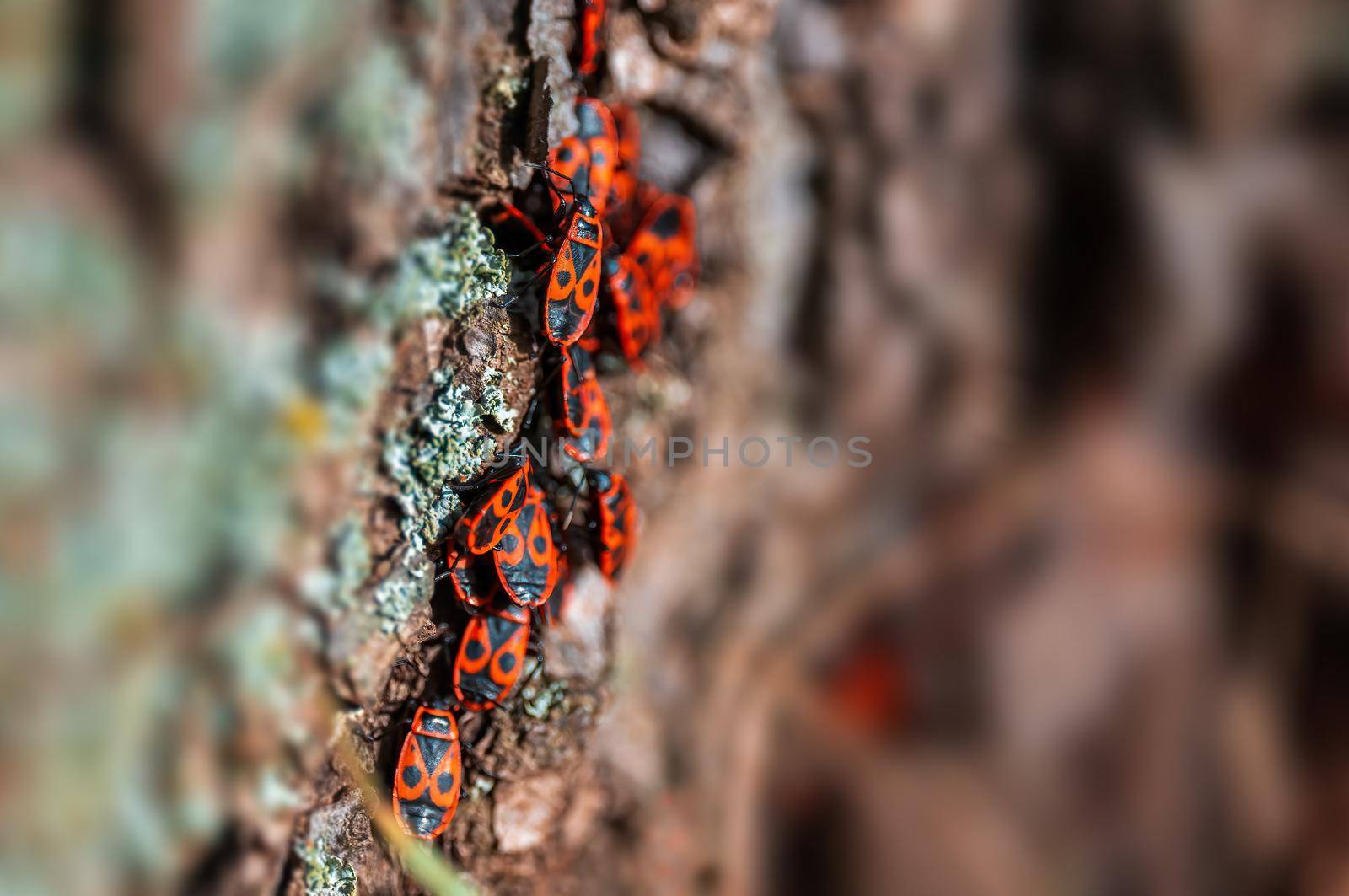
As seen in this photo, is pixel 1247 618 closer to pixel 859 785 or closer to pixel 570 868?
pixel 859 785

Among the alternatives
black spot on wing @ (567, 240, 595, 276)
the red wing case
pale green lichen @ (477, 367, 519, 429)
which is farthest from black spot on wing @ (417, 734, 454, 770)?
black spot on wing @ (567, 240, 595, 276)

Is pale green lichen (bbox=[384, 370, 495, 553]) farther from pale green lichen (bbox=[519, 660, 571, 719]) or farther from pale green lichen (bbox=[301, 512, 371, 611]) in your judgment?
pale green lichen (bbox=[519, 660, 571, 719])

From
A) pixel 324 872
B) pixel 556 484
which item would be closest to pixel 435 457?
pixel 556 484

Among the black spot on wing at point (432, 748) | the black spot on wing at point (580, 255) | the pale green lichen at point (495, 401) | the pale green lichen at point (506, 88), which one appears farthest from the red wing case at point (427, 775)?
the pale green lichen at point (506, 88)

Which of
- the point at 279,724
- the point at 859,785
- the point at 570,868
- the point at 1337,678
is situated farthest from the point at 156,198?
the point at 1337,678

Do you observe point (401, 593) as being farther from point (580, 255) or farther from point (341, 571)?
point (580, 255)
